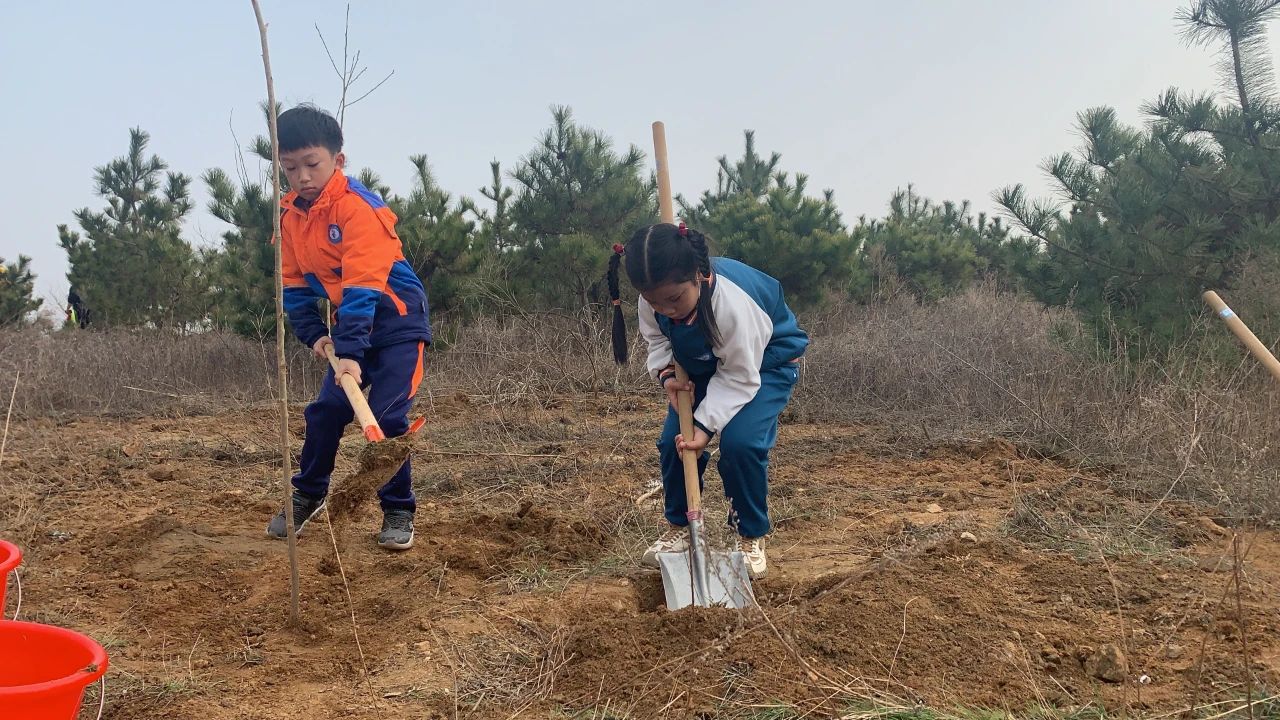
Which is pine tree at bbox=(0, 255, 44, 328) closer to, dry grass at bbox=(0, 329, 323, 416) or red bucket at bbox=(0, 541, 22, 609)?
dry grass at bbox=(0, 329, 323, 416)

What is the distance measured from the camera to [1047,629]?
234cm

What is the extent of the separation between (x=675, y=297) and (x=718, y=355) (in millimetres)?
292

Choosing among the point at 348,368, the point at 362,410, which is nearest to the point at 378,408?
the point at 348,368

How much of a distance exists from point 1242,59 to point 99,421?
9743 millimetres

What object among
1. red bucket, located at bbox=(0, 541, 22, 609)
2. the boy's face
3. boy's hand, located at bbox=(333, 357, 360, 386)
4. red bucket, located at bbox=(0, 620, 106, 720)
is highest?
the boy's face

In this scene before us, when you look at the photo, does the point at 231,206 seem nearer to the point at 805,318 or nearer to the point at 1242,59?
the point at 805,318

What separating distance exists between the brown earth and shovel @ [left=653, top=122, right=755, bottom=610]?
13cm

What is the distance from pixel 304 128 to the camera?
3.12m

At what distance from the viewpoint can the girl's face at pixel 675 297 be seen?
8.69 feet

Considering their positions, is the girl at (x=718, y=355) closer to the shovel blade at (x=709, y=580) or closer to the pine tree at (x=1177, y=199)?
the shovel blade at (x=709, y=580)

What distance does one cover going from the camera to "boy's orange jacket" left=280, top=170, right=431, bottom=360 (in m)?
3.03

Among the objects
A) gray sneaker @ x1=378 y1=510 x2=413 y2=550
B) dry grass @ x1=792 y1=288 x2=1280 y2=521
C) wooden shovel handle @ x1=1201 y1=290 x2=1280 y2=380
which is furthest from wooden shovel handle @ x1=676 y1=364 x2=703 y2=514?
wooden shovel handle @ x1=1201 y1=290 x2=1280 y2=380

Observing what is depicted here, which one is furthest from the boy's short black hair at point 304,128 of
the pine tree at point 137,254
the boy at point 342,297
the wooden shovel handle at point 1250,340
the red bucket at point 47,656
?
the pine tree at point 137,254

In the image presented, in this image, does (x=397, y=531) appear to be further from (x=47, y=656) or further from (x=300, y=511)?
(x=47, y=656)
